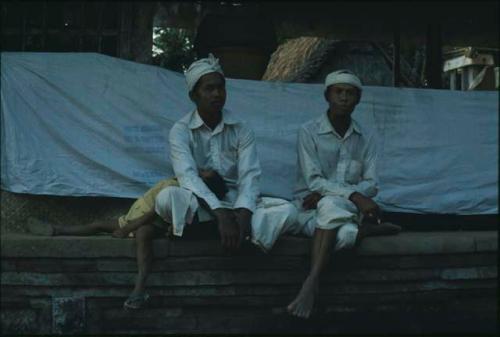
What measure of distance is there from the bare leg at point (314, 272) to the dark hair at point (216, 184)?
0.62m

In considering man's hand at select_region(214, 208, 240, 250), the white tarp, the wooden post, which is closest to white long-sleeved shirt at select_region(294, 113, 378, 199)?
the white tarp

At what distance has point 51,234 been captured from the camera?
549cm

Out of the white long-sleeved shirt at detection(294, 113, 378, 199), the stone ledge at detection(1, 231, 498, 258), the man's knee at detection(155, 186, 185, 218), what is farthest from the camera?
the white long-sleeved shirt at detection(294, 113, 378, 199)

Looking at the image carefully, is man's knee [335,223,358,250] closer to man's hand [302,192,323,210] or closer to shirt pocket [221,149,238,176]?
man's hand [302,192,323,210]

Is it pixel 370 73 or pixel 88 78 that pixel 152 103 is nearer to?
pixel 88 78

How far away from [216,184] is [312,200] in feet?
2.08

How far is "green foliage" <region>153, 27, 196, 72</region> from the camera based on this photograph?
9.80 m

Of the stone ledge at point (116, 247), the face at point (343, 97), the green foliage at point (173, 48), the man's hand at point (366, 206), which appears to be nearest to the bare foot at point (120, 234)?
the stone ledge at point (116, 247)

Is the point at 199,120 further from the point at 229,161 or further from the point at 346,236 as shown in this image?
the point at 346,236

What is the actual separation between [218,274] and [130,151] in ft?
4.30

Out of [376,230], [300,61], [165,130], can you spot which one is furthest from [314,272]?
[300,61]

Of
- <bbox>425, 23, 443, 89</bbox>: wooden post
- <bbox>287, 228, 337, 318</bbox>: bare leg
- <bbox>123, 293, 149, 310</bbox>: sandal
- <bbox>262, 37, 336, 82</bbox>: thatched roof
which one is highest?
<bbox>262, 37, 336, 82</bbox>: thatched roof

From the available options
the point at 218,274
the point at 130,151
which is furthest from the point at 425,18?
the point at 218,274

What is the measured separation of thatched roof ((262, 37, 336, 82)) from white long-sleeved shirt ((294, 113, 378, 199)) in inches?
180
